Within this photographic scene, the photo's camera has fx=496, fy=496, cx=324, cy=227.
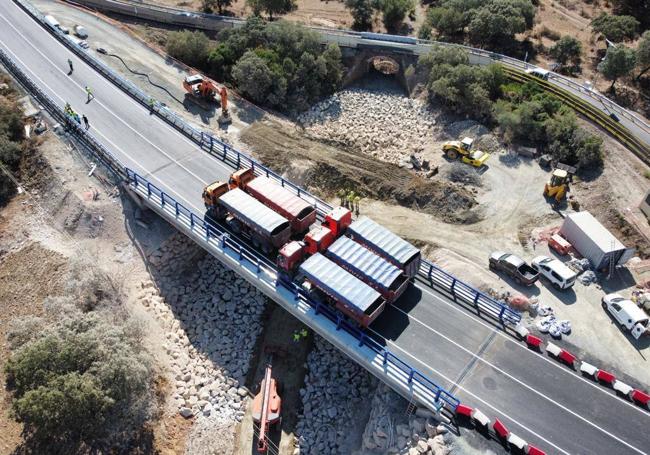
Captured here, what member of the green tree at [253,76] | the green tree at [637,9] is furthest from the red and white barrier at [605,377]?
the green tree at [637,9]

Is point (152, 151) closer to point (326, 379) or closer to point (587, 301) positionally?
point (326, 379)

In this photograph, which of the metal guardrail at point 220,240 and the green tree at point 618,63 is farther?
the green tree at point 618,63

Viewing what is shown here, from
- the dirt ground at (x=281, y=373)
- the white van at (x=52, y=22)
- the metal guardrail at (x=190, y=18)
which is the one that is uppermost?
the metal guardrail at (x=190, y=18)

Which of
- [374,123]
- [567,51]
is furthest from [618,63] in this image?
[374,123]

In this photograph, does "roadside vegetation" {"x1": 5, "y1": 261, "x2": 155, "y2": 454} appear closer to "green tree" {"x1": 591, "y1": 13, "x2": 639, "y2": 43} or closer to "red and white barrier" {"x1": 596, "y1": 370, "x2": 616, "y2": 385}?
"red and white barrier" {"x1": 596, "y1": 370, "x2": 616, "y2": 385}

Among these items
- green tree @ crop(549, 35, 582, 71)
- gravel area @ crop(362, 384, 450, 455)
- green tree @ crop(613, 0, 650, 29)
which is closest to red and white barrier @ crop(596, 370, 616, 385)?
gravel area @ crop(362, 384, 450, 455)

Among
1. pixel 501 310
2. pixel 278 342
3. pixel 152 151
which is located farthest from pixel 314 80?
pixel 501 310

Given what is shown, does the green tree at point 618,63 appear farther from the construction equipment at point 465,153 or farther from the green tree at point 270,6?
the green tree at point 270,6

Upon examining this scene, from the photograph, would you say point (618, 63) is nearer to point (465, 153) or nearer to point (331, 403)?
point (465, 153)
